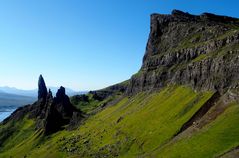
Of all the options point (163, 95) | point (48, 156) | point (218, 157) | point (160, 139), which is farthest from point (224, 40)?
point (48, 156)

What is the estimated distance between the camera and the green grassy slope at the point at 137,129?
370 ft

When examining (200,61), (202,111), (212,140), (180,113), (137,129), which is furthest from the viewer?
(200,61)

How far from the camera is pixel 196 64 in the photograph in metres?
136

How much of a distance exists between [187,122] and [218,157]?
112 feet

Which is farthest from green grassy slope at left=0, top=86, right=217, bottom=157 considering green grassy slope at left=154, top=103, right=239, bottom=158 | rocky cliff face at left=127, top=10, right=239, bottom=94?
green grassy slope at left=154, top=103, right=239, bottom=158

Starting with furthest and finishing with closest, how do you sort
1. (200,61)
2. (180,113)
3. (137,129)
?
(200,61), (137,129), (180,113)

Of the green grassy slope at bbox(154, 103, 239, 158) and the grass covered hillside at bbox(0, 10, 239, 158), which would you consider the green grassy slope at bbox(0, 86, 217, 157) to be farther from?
the green grassy slope at bbox(154, 103, 239, 158)

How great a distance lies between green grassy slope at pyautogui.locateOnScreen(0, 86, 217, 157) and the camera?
113 metres

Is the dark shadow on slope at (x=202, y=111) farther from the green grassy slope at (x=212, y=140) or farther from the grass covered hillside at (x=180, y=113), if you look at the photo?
the green grassy slope at (x=212, y=140)

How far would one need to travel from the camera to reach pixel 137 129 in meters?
132

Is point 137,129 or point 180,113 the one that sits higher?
point 180,113

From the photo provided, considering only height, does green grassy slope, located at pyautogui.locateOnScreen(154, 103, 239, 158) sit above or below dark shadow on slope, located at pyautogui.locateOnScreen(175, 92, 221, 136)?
below

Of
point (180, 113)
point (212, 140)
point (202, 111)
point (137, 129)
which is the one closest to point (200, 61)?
point (180, 113)

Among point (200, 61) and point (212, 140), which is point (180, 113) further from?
point (212, 140)
